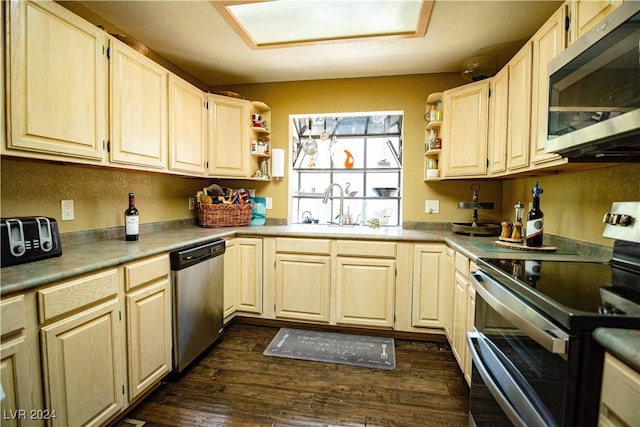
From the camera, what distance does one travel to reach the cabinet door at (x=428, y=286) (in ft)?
7.49

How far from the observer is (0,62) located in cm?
118

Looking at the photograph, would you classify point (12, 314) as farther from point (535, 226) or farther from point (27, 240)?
point (535, 226)

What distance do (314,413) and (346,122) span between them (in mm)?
3013

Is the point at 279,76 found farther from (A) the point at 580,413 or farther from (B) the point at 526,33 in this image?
(A) the point at 580,413

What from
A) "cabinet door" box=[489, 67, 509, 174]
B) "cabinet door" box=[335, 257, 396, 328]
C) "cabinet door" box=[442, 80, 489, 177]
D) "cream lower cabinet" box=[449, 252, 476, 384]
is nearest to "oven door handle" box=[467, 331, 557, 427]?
"cream lower cabinet" box=[449, 252, 476, 384]

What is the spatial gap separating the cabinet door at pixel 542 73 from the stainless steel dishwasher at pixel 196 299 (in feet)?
6.80

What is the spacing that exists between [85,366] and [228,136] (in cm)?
202

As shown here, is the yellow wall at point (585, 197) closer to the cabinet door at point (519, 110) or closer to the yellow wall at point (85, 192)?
the cabinet door at point (519, 110)

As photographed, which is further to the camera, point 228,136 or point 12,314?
point 228,136

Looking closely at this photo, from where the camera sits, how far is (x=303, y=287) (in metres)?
2.51

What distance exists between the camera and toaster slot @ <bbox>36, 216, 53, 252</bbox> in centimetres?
136

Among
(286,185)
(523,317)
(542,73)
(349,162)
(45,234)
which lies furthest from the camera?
(349,162)

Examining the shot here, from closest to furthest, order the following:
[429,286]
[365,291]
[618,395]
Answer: [618,395] < [429,286] < [365,291]

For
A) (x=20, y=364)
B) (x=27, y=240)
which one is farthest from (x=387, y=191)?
(x=20, y=364)
